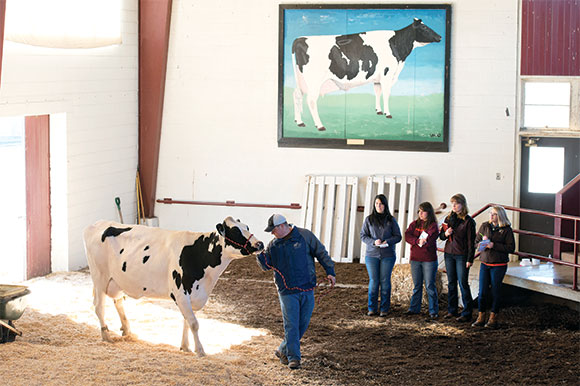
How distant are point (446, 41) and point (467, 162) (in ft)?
6.09

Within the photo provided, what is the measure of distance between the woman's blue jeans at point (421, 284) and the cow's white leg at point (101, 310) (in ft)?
11.6

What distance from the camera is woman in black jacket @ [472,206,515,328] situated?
29.7 feet

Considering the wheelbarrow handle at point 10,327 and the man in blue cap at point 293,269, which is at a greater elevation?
the man in blue cap at point 293,269

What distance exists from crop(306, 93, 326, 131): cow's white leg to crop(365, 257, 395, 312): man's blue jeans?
157 inches

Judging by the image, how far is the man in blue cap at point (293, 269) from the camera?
746cm

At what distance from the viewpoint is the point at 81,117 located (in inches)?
485

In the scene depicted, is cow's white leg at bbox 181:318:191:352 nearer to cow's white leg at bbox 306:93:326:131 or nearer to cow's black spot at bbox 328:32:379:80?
cow's white leg at bbox 306:93:326:131

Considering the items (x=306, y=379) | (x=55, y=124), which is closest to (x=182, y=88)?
(x=55, y=124)

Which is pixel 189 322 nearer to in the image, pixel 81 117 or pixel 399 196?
pixel 81 117

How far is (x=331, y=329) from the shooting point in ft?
30.1

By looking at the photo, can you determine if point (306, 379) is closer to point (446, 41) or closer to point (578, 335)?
point (578, 335)

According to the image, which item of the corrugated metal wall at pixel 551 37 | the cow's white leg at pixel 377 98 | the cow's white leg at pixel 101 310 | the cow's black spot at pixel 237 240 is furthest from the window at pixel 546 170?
the cow's white leg at pixel 101 310

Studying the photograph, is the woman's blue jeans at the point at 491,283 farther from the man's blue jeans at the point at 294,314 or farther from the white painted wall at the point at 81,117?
the white painted wall at the point at 81,117

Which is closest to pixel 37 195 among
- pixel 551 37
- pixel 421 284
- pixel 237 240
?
pixel 237 240
